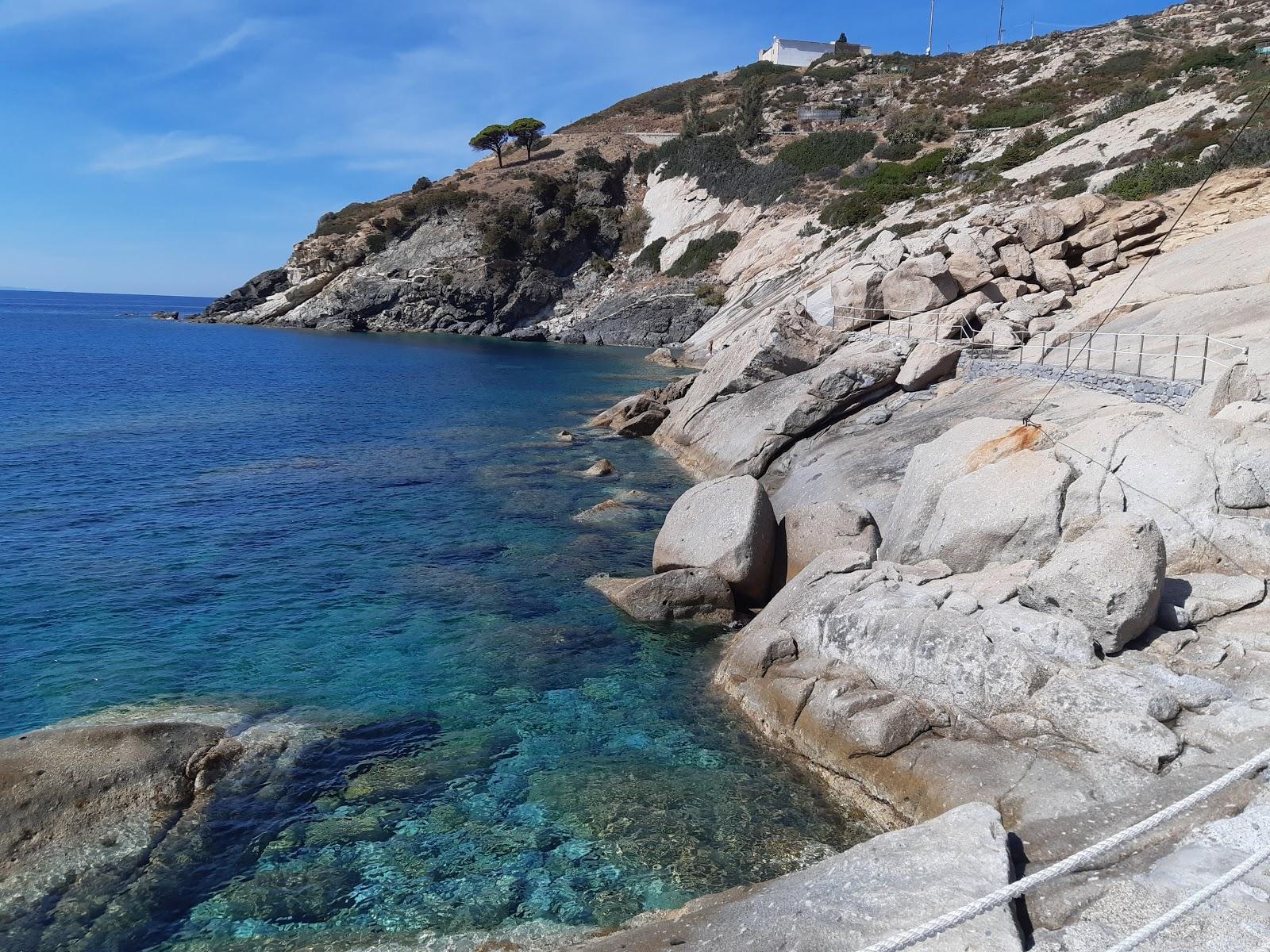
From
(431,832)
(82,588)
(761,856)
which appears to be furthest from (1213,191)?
(82,588)

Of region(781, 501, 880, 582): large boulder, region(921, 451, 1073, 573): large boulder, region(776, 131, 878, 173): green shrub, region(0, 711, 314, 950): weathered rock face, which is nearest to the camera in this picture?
region(0, 711, 314, 950): weathered rock face

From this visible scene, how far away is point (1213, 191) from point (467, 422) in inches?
1270

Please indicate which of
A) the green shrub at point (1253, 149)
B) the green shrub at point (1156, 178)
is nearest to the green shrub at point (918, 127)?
the green shrub at point (1156, 178)

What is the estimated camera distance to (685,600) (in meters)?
16.8

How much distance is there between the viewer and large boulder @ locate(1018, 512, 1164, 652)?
1070cm

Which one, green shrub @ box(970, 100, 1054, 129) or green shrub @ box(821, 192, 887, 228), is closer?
green shrub @ box(821, 192, 887, 228)

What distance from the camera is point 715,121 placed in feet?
316

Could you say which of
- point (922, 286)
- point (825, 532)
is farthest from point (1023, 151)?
point (825, 532)

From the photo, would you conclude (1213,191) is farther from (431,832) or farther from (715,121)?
(715,121)

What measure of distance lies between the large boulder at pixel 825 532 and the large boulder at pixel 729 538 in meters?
0.47

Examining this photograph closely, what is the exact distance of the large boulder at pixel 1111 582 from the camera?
10.7 meters

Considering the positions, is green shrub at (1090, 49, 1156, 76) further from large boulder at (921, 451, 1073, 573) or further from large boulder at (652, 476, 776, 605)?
large boulder at (921, 451, 1073, 573)

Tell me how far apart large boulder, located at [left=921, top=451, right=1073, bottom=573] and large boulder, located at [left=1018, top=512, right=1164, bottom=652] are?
6.26 ft

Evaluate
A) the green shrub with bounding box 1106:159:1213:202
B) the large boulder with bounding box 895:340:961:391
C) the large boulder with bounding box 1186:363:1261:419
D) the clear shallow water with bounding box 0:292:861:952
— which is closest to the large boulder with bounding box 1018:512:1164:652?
the clear shallow water with bounding box 0:292:861:952
